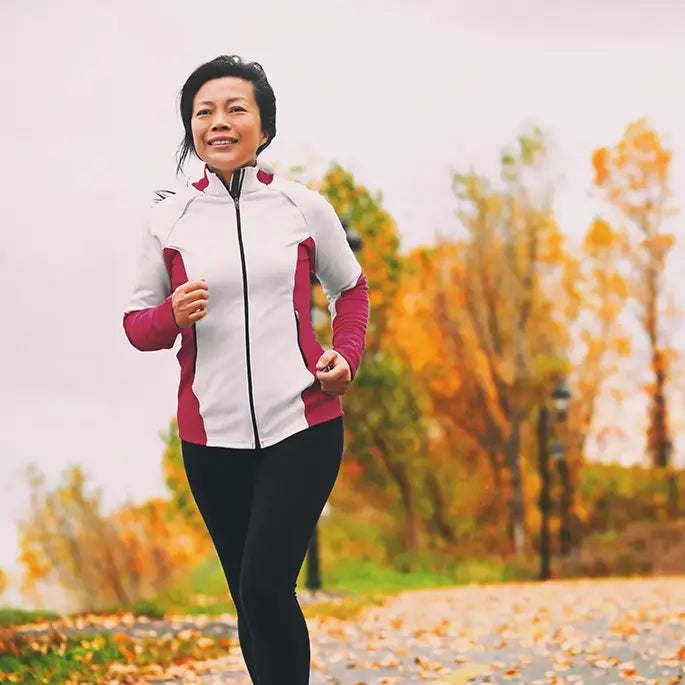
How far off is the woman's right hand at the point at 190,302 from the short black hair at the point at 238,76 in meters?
0.58

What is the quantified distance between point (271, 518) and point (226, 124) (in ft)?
3.81

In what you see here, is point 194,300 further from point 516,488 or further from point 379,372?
point 516,488

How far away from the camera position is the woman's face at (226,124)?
352 cm

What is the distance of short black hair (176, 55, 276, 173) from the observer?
3.61 metres

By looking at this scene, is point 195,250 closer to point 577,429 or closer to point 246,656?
point 246,656

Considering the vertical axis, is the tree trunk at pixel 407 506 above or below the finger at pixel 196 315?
below

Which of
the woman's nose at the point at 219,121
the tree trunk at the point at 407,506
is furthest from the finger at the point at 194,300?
the tree trunk at the point at 407,506

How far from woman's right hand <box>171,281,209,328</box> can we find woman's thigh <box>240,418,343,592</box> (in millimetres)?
436

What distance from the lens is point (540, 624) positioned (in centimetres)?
891

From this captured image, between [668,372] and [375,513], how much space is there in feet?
22.5

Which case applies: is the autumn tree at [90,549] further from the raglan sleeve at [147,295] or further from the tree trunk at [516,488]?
the raglan sleeve at [147,295]

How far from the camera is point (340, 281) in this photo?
364cm

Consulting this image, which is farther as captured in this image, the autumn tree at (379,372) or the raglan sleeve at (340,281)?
the autumn tree at (379,372)

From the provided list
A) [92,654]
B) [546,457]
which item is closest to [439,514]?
[546,457]
